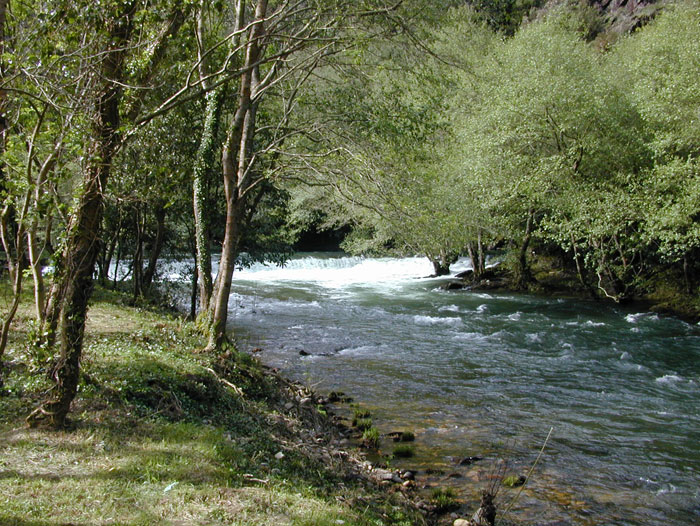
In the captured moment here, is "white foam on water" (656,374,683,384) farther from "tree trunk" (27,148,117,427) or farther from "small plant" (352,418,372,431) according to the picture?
"tree trunk" (27,148,117,427)

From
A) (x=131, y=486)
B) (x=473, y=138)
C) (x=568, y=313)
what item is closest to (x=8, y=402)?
(x=131, y=486)

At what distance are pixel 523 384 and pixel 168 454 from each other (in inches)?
358

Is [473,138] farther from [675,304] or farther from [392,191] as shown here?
[392,191]

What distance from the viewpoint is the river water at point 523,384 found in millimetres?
7555

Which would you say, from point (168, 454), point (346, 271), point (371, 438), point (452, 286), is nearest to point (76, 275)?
point (168, 454)

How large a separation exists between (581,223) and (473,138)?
6219 millimetres

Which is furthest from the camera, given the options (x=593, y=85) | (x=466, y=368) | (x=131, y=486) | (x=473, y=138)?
(x=473, y=138)

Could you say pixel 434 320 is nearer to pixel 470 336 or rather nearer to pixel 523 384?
pixel 470 336

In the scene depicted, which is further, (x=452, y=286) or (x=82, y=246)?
(x=452, y=286)

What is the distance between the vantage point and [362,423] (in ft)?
31.1

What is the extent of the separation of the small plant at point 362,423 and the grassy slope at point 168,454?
0.56m

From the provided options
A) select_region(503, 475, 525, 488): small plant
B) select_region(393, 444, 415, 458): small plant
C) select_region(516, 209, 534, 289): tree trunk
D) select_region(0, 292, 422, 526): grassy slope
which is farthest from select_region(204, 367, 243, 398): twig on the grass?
select_region(516, 209, 534, 289): tree trunk

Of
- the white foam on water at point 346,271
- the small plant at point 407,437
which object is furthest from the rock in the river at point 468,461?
the white foam on water at point 346,271

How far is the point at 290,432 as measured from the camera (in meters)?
7.84
